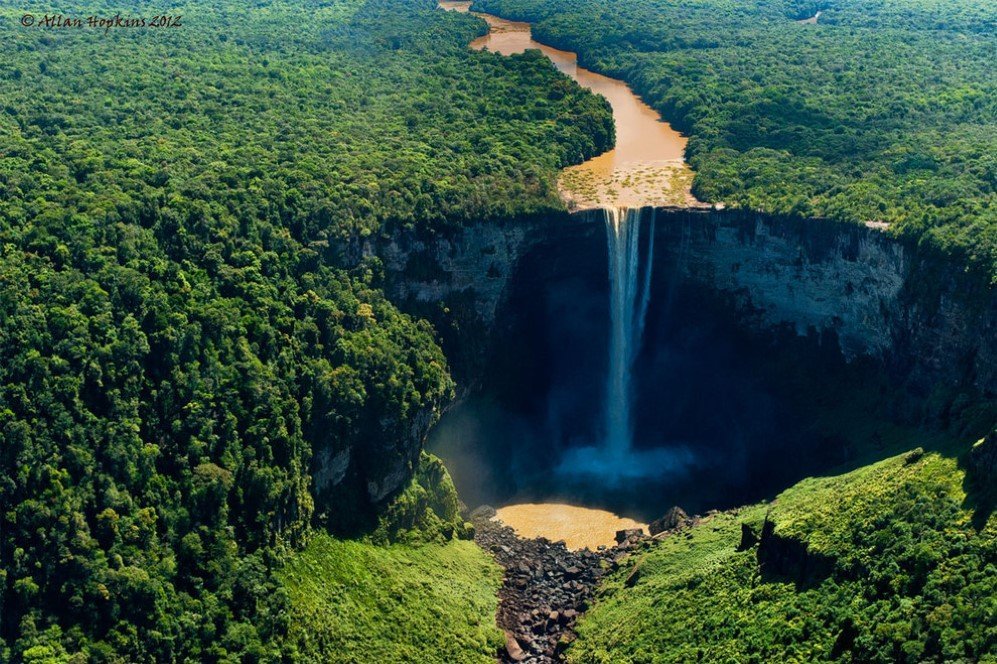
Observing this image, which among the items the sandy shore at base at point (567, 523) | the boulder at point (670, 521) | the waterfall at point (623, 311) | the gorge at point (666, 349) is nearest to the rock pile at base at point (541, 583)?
the boulder at point (670, 521)

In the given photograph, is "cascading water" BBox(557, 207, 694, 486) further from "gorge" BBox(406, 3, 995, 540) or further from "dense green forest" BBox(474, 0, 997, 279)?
"dense green forest" BBox(474, 0, 997, 279)

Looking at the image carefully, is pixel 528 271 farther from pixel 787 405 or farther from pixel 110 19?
pixel 110 19

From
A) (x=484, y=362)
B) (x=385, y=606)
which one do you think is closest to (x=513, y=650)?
(x=385, y=606)

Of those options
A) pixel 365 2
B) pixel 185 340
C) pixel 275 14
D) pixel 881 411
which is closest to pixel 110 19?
pixel 275 14

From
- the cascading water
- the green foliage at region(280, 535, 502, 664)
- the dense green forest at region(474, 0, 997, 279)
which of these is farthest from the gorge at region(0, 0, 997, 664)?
the dense green forest at region(474, 0, 997, 279)

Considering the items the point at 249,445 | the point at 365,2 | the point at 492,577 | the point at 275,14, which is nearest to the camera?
the point at 249,445
